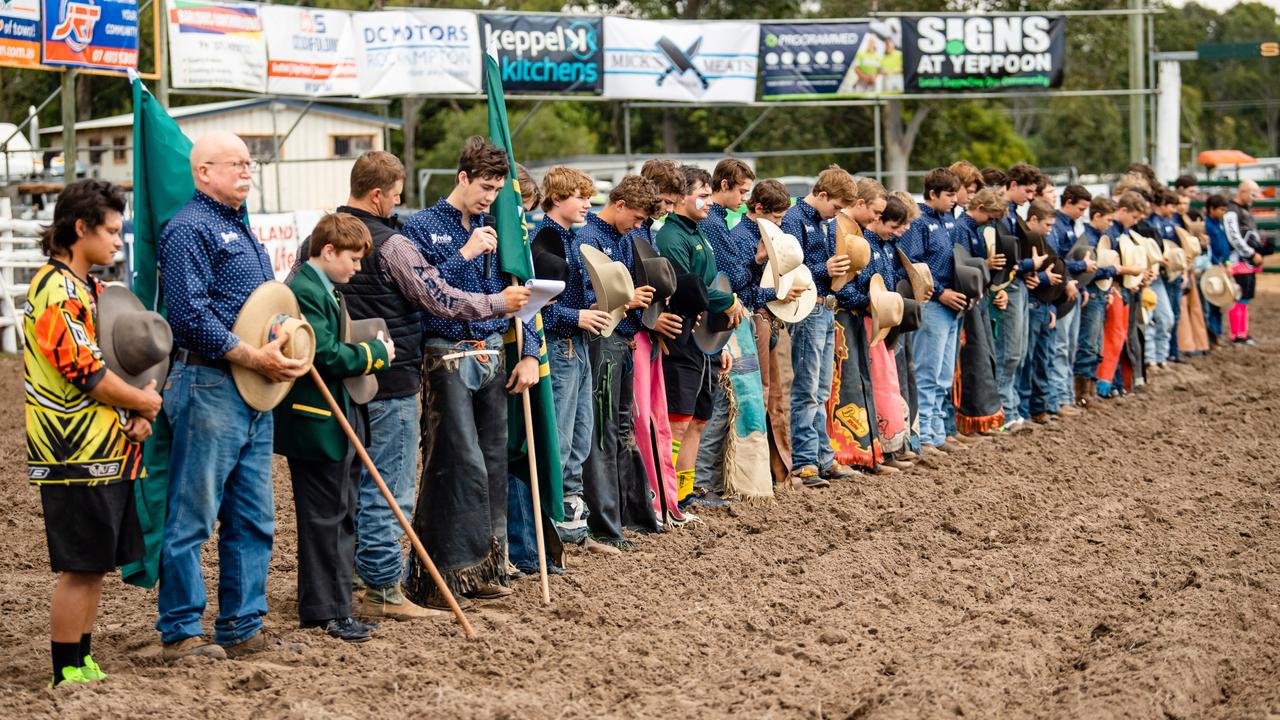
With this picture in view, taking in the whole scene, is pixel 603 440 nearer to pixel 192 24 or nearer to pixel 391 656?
pixel 391 656

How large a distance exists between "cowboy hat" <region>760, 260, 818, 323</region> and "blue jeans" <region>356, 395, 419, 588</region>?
11.9 feet

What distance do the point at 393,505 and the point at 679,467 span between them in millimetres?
3292

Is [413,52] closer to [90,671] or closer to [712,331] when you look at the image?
[712,331]

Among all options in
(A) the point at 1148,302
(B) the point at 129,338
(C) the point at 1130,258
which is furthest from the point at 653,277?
(A) the point at 1148,302

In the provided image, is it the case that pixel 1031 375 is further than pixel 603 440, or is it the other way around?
pixel 1031 375

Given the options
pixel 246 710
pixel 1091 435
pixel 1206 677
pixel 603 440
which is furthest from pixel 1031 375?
pixel 246 710

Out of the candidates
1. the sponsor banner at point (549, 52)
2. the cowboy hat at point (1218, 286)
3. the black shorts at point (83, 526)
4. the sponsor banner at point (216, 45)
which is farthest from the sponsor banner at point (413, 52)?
the black shorts at point (83, 526)

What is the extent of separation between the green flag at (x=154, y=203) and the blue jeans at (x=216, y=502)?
0.10 meters

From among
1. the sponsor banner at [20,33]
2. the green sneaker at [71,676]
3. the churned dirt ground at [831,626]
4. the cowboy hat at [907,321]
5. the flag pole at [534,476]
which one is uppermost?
the sponsor banner at [20,33]

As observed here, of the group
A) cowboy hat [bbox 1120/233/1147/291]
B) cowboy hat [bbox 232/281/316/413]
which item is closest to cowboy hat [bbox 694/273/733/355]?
cowboy hat [bbox 232/281/316/413]

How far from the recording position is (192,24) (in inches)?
743

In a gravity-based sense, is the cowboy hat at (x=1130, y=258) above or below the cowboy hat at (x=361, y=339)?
above

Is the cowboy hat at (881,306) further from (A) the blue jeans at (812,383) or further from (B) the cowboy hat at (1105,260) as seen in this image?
(B) the cowboy hat at (1105,260)

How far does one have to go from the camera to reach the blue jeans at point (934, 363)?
1180cm
